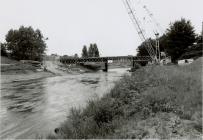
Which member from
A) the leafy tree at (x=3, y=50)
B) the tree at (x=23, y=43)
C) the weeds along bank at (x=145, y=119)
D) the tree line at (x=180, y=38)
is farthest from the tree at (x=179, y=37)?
the leafy tree at (x=3, y=50)

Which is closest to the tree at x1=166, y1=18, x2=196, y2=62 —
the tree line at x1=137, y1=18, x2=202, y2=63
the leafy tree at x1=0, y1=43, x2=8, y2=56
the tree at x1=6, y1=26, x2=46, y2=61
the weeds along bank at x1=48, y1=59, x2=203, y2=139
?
the tree line at x1=137, y1=18, x2=202, y2=63

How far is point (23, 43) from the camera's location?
4360 inches

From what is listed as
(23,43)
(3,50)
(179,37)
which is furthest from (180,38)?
(3,50)

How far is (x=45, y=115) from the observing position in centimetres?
1770

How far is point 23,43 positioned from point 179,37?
69.2 metres

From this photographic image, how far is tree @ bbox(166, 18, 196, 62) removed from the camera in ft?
198

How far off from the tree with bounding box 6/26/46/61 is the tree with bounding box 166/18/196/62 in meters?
66.2

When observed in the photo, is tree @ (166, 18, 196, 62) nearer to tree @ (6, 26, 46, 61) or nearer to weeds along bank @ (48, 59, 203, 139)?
weeds along bank @ (48, 59, 203, 139)

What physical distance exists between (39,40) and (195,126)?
11687cm

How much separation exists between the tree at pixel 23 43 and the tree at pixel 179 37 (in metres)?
66.2

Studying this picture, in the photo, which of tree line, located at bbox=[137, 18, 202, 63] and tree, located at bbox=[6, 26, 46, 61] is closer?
tree line, located at bbox=[137, 18, 202, 63]

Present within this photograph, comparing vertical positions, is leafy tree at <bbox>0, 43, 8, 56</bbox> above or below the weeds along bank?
above

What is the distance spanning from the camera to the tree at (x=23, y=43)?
4405 inches

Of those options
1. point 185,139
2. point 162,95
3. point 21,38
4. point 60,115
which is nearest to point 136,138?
point 185,139
